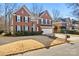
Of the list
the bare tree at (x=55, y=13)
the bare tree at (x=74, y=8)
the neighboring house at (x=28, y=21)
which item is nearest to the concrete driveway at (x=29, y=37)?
the neighboring house at (x=28, y=21)

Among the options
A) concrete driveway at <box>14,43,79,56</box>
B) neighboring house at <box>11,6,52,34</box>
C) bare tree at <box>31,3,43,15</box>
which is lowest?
concrete driveway at <box>14,43,79,56</box>

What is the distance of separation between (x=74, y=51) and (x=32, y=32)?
437mm

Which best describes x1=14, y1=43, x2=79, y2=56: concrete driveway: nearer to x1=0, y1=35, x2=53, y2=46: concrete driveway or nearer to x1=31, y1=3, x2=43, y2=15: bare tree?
x1=0, y1=35, x2=53, y2=46: concrete driveway

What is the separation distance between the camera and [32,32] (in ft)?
7.55

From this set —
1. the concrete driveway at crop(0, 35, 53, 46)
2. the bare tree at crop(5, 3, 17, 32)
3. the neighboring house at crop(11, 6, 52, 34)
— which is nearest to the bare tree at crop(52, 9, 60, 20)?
Result: the neighboring house at crop(11, 6, 52, 34)

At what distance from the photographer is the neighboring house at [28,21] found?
7.51 feet

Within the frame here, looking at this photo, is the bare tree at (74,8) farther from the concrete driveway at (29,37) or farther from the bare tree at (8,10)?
the bare tree at (8,10)

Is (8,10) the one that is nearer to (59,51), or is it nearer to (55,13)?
(55,13)

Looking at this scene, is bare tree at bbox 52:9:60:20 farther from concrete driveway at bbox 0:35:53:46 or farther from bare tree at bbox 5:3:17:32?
bare tree at bbox 5:3:17:32

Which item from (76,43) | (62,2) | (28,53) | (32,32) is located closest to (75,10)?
(62,2)

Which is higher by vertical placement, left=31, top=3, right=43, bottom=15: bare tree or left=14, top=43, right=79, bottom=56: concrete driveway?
left=31, top=3, right=43, bottom=15: bare tree

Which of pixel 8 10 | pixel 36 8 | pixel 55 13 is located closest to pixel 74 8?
pixel 55 13

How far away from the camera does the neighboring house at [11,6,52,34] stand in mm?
2289

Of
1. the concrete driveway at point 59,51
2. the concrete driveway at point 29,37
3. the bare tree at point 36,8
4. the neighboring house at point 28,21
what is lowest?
the concrete driveway at point 59,51
